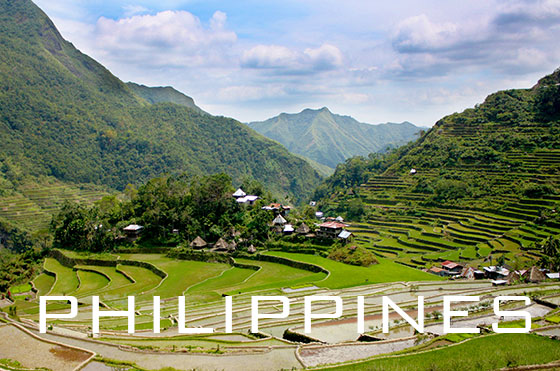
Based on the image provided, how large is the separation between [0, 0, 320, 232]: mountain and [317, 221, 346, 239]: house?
60594mm

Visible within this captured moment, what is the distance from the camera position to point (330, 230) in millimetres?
41812

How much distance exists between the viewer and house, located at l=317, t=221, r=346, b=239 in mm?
41469

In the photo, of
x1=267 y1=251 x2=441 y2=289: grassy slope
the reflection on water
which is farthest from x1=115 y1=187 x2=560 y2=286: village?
the reflection on water

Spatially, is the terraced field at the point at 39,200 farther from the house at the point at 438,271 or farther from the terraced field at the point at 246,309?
the house at the point at 438,271

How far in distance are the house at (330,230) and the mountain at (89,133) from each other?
199 ft

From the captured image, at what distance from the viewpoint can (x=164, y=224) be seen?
47.3 m

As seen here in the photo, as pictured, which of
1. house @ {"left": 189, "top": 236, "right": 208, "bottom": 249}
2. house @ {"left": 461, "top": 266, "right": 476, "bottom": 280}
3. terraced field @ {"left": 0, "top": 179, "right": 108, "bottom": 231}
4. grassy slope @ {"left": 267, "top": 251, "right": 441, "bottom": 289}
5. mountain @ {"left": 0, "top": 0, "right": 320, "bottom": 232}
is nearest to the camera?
grassy slope @ {"left": 267, "top": 251, "right": 441, "bottom": 289}

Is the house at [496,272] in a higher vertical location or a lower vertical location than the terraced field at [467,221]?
lower

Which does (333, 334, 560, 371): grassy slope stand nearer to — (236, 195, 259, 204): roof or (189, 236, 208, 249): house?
(189, 236, 208, 249): house

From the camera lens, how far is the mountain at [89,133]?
101062 millimetres

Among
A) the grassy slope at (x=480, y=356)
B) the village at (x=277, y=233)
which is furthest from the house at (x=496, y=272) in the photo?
the grassy slope at (x=480, y=356)

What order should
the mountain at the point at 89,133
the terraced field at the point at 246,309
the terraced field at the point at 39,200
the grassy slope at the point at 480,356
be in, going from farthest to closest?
the mountain at the point at 89,133
the terraced field at the point at 39,200
the terraced field at the point at 246,309
the grassy slope at the point at 480,356

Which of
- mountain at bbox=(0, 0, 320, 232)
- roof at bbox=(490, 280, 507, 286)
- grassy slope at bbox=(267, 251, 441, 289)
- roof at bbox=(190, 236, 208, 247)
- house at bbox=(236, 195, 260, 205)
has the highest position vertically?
mountain at bbox=(0, 0, 320, 232)

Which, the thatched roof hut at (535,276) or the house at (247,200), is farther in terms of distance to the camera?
the house at (247,200)
